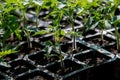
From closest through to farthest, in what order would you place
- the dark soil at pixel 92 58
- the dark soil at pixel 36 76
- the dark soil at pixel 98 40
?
1. the dark soil at pixel 36 76
2. the dark soil at pixel 92 58
3. the dark soil at pixel 98 40

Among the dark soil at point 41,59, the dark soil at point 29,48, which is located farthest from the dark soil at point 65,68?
the dark soil at point 29,48

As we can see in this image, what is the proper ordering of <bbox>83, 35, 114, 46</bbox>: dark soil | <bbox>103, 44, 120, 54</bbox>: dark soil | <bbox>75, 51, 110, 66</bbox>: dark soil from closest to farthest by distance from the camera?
<bbox>75, 51, 110, 66</bbox>: dark soil
<bbox>103, 44, 120, 54</bbox>: dark soil
<bbox>83, 35, 114, 46</bbox>: dark soil

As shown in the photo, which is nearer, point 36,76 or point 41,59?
point 36,76

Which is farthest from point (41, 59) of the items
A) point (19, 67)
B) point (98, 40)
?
point (98, 40)

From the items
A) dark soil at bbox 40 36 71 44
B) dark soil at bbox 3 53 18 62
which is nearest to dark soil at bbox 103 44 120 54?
dark soil at bbox 40 36 71 44

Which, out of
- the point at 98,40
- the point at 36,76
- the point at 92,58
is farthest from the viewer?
the point at 98,40

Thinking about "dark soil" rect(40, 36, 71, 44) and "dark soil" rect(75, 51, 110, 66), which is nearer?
"dark soil" rect(75, 51, 110, 66)

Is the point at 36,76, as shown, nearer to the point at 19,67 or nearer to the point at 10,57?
the point at 19,67

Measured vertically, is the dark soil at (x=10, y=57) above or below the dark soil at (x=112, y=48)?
below

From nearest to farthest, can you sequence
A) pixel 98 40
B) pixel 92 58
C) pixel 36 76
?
1. pixel 36 76
2. pixel 92 58
3. pixel 98 40

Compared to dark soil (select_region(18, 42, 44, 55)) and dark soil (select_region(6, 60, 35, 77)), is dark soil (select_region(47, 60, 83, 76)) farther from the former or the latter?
dark soil (select_region(18, 42, 44, 55))

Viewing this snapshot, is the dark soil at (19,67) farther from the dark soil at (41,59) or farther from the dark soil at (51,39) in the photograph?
the dark soil at (51,39)

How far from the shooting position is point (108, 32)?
2.42 meters

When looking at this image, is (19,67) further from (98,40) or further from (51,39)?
(98,40)
